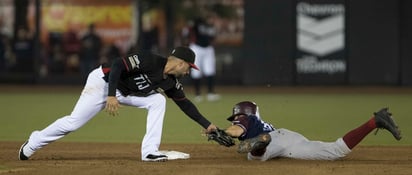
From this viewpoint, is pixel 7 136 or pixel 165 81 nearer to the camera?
pixel 165 81

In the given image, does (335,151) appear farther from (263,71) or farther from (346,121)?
(263,71)

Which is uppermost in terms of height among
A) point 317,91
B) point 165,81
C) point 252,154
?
point 165,81

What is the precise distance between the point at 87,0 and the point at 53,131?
1607 cm

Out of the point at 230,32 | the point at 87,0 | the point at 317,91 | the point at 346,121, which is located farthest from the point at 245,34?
the point at 346,121

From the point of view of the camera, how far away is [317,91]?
22.7 m

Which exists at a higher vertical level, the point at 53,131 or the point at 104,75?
the point at 104,75

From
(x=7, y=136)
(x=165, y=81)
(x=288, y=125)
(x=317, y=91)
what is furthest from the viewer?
(x=317, y=91)

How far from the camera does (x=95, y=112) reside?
9.30 metres

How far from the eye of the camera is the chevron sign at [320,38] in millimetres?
23844

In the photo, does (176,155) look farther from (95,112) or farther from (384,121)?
(384,121)

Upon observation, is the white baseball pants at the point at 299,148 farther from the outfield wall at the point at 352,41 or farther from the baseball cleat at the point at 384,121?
the outfield wall at the point at 352,41

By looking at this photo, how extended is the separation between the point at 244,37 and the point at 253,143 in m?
15.7

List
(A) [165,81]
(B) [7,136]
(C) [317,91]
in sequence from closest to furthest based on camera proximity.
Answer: (A) [165,81], (B) [7,136], (C) [317,91]

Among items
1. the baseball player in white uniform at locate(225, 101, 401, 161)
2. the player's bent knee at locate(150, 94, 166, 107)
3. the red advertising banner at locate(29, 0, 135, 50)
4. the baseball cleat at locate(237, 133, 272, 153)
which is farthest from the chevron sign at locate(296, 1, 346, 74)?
the baseball cleat at locate(237, 133, 272, 153)
